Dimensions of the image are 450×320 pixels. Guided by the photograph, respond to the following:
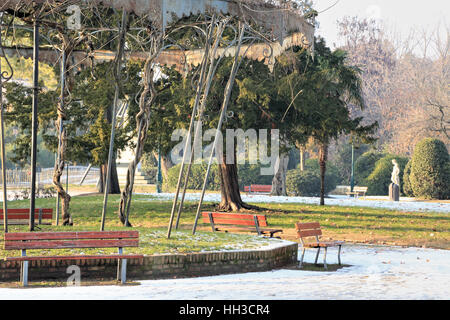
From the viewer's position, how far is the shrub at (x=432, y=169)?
1499 inches

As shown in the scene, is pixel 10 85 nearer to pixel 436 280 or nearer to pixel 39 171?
pixel 436 280

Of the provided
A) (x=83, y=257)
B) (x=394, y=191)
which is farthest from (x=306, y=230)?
(x=394, y=191)

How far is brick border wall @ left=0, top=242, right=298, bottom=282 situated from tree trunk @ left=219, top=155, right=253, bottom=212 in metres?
13.8

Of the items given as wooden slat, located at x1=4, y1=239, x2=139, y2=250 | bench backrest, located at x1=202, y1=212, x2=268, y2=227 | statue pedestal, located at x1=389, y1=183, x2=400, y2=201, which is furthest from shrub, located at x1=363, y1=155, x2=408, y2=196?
wooden slat, located at x1=4, y1=239, x2=139, y2=250

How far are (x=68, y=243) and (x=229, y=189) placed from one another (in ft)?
54.9

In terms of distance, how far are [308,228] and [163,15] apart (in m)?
5.23

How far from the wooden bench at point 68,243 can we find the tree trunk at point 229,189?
52.2 feet

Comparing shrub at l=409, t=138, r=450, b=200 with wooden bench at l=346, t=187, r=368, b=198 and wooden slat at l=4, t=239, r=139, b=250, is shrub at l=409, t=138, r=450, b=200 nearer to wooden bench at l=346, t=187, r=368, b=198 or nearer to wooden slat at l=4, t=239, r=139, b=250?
wooden bench at l=346, t=187, r=368, b=198

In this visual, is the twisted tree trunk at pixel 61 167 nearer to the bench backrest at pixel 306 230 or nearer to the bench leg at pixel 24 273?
the bench backrest at pixel 306 230

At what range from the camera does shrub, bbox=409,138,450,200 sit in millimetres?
38062

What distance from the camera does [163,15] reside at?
1239 cm

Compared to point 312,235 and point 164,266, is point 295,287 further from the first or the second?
point 312,235

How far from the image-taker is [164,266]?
11906 mm
